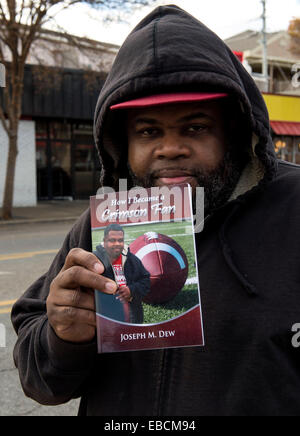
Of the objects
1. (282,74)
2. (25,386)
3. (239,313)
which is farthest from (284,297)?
(282,74)

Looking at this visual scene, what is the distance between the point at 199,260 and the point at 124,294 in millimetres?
250

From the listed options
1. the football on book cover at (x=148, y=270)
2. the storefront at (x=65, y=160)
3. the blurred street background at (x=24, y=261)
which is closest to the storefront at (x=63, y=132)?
the storefront at (x=65, y=160)

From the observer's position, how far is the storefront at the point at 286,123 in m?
20.5

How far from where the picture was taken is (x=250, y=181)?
57.5 inches

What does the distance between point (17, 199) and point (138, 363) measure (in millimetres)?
16484

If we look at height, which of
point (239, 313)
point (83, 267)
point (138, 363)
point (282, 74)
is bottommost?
point (138, 363)

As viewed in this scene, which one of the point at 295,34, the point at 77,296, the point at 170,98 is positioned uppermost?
the point at 295,34

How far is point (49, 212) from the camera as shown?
15156 mm

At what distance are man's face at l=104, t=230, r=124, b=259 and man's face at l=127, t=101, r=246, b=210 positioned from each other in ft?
0.82

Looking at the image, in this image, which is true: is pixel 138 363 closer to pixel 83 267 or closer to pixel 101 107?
pixel 83 267

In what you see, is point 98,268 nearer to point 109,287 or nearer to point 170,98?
point 109,287

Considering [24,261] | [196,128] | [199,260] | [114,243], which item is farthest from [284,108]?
[114,243]

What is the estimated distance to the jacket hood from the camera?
135 cm

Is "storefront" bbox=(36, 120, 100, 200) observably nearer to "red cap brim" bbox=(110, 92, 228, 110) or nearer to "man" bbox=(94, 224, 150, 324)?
"red cap brim" bbox=(110, 92, 228, 110)
